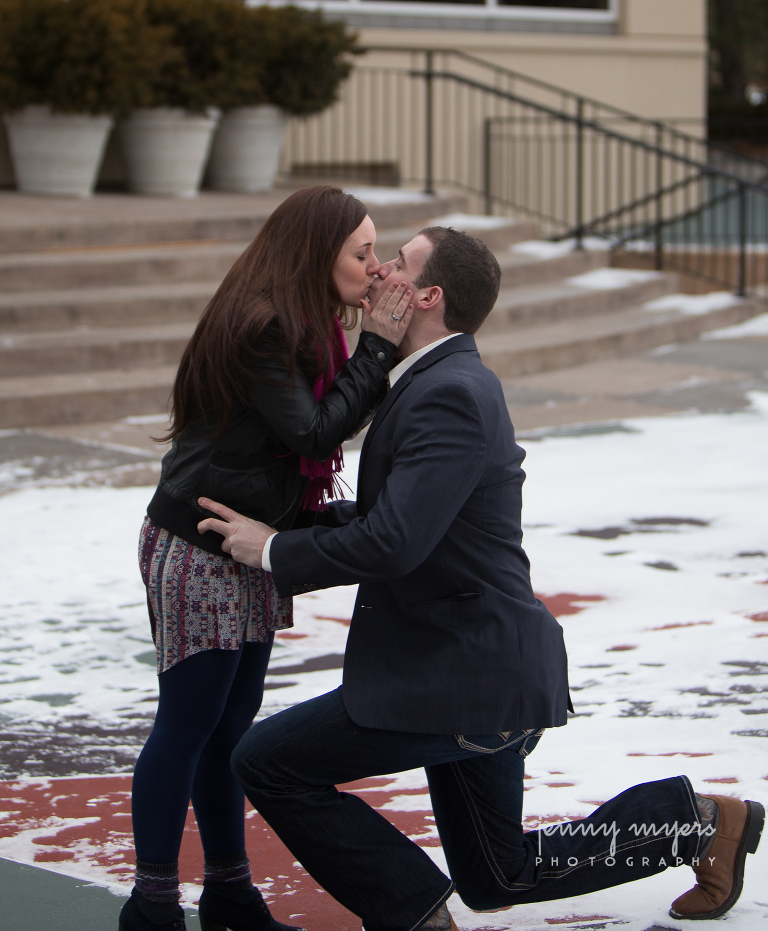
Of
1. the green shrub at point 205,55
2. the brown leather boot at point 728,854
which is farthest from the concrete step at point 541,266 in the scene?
the brown leather boot at point 728,854

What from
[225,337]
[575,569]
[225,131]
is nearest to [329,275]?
[225,337]

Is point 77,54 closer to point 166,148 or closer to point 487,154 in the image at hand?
point 166,148

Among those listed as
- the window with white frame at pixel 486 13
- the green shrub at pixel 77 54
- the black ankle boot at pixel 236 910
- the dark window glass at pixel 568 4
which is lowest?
the black ankle boot at pixel 236 910

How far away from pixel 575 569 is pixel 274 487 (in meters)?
2.88

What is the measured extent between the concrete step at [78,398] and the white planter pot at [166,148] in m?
3.78

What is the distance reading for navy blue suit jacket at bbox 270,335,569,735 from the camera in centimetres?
242

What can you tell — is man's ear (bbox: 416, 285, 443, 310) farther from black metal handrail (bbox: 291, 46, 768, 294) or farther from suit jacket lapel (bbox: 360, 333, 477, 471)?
black metal handrail (bbox: 291, 46, 768, 294)

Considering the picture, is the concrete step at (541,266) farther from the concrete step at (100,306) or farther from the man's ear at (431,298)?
the man's ear at (431,298)

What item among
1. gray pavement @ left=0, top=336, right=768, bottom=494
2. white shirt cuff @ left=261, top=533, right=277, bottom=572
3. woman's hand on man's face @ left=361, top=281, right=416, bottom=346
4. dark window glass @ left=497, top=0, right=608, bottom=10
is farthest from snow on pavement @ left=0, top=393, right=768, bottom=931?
dark window glass @ left=497, top=0, right=608, bottom=10

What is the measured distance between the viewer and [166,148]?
1156 centimetres

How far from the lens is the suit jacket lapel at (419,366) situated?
2.59 m

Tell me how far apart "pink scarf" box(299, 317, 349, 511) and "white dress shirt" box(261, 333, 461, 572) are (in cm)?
14

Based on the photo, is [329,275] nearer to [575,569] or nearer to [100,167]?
[575,569]

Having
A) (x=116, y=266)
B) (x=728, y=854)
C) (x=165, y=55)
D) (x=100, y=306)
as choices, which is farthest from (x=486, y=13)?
(x=728, y=854)
